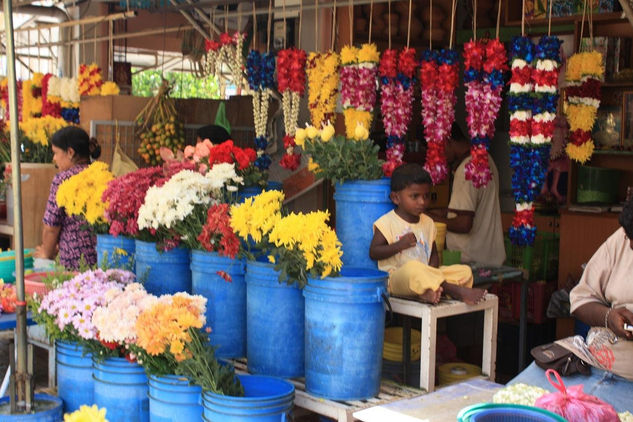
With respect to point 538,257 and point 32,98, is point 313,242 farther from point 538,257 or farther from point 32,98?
point 32,98

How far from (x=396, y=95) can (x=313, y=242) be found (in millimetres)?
2648

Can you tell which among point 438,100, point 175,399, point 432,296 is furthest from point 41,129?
point 432,296

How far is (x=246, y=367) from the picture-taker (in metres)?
3.37

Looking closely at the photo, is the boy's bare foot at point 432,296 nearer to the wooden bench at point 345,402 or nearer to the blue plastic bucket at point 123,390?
the wooden bench at point 345,402

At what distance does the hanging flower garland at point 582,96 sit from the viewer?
17.0 ft

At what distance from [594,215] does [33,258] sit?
12.4ft

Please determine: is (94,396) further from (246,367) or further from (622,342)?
(622,342)

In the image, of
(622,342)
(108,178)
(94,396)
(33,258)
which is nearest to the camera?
(622,342)

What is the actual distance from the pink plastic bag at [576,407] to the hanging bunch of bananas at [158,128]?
14.7 ft

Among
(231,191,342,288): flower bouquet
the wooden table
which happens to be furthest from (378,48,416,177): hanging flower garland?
the wooden table

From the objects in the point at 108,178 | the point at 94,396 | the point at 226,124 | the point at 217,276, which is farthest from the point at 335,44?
the point at 94,396

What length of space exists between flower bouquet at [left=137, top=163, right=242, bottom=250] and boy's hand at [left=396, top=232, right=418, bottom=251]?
28.9 inches

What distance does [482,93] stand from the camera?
494 centimetres

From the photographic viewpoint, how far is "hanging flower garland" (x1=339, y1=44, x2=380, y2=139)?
5.43 m
